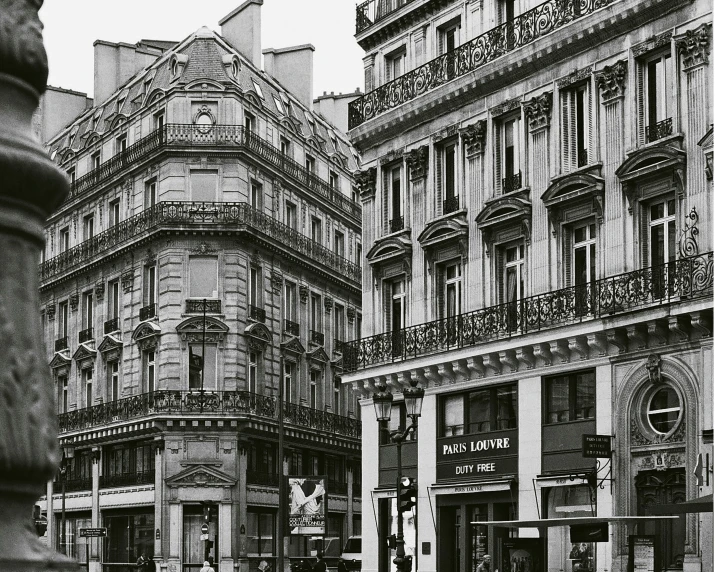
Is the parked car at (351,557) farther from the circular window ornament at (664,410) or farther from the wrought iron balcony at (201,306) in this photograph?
the circular window ornament at (664,410)

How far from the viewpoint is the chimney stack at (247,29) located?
66.1m

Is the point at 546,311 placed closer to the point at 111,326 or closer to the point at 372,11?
the point at 372,11

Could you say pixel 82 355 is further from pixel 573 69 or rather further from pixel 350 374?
pixel 573 69

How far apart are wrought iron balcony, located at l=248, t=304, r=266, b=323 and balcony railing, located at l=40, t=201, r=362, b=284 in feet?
10.6

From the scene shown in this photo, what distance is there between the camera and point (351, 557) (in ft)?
182

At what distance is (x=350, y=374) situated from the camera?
40000 mm

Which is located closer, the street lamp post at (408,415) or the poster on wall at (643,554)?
the street lamp post at (408,415)

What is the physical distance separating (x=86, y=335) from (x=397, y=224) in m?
29.5

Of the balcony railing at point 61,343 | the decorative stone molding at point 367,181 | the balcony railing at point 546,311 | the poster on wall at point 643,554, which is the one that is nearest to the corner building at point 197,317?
the balcony railing at point 61,343

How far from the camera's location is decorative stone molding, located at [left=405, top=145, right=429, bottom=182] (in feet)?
126

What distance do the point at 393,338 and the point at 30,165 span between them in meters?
36.0

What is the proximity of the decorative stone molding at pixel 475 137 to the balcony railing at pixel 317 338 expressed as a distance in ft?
98.6

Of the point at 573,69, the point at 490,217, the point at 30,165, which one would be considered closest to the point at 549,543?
the point at 490,217

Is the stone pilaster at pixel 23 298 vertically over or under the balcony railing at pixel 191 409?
under
